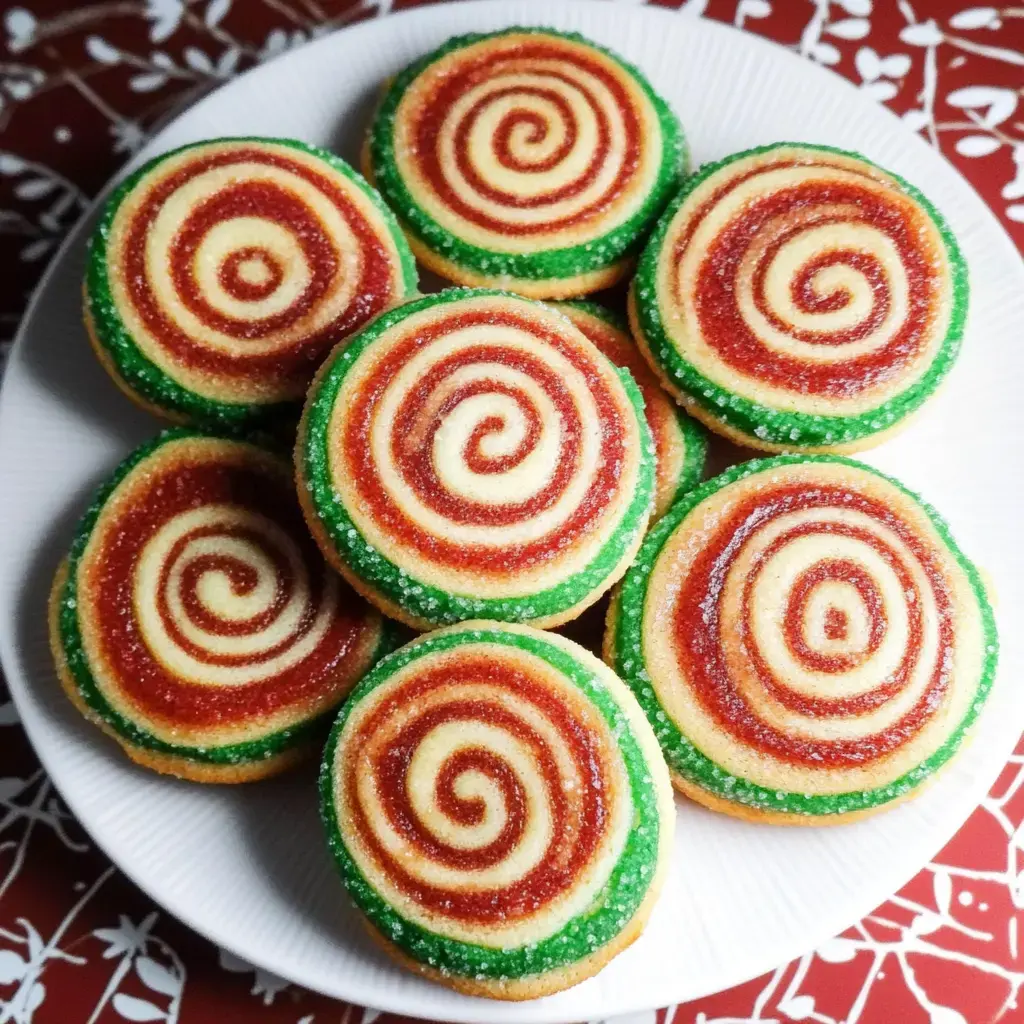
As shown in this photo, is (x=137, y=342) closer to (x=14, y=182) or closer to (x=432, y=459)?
(x=432, y=459)

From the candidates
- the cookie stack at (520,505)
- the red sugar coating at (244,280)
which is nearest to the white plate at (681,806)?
the cookie stack at (520,505)

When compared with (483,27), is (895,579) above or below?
below

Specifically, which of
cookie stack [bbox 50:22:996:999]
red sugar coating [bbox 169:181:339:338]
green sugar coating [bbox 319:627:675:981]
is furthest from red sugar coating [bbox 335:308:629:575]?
red sugar coating [bbox 169:181:339:338]

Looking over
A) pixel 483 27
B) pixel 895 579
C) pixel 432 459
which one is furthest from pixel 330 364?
pixel 895 579

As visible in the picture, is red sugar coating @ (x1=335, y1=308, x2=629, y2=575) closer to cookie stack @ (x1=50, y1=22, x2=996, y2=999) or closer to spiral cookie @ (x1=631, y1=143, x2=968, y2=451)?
cookie stack @ (x1=50, y1=22, x2=996, y2=999)

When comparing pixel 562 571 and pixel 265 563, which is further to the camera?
pixel 265 563

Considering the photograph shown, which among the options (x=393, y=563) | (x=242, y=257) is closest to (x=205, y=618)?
(x=393, y=563)
